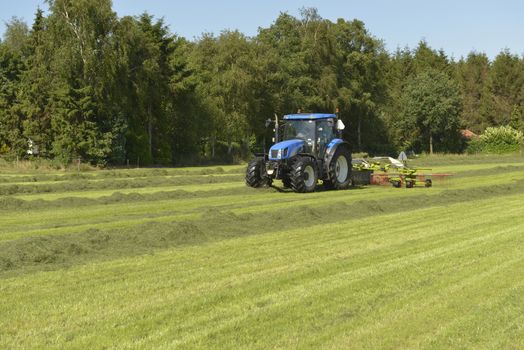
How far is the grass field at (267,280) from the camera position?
208 inches

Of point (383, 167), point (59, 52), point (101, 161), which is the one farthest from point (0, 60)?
point (383, 167)

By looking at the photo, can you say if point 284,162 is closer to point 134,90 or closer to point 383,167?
point 383,167

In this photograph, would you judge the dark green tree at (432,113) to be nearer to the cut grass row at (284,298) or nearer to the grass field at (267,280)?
the grass field at (267,280)

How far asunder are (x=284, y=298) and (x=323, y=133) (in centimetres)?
1484

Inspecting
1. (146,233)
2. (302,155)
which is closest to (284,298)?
(146,233)

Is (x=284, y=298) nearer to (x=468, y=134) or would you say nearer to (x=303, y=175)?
(x=303, y=175)

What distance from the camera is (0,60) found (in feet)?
158

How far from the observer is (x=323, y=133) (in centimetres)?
2095

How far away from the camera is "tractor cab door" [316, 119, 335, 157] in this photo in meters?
20.8

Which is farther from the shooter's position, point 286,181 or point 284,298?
point 286,181

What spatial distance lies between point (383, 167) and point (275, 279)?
18420 millimetres

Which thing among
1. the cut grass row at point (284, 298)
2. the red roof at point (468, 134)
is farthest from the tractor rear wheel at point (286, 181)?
the red roof at point (468, 134)

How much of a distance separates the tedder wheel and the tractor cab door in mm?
1924

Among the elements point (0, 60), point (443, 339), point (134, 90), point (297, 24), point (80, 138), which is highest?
point (297, 24)
